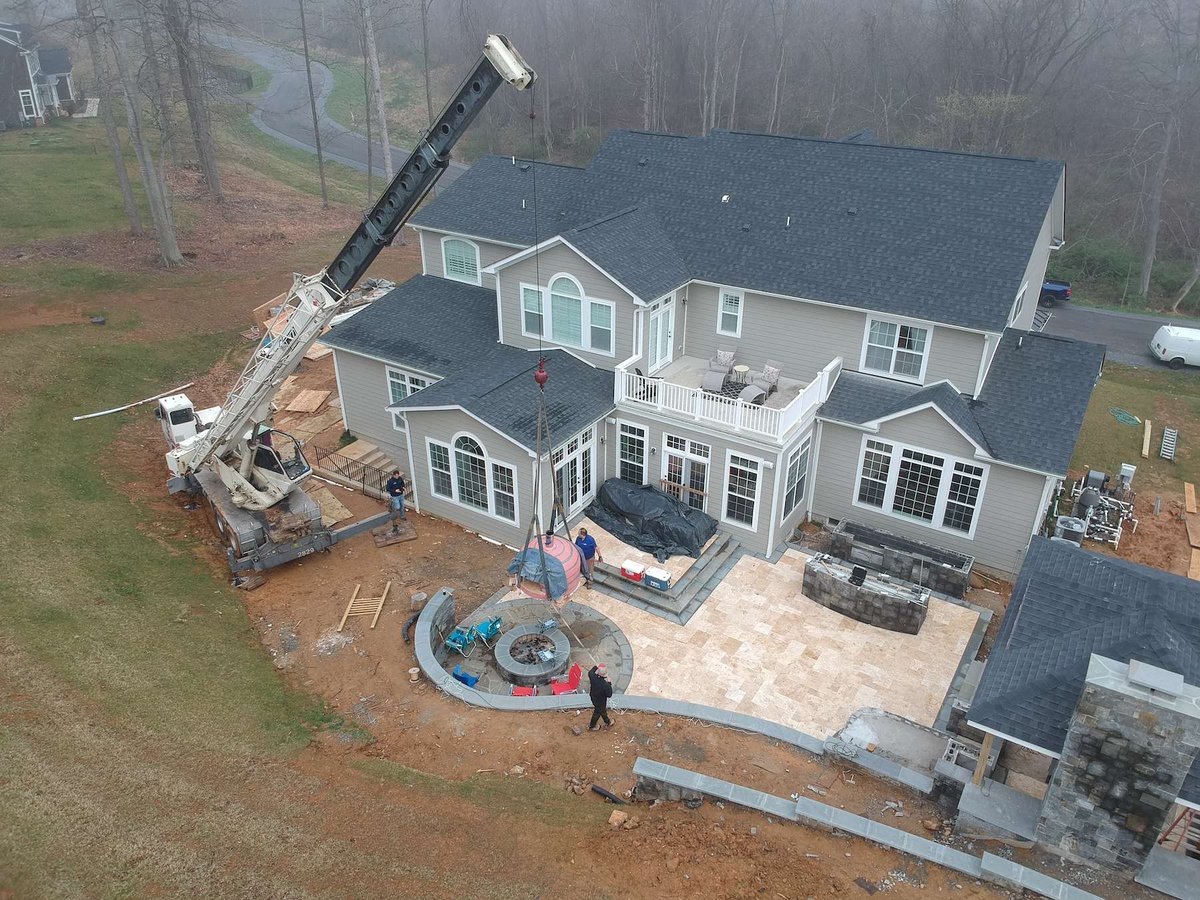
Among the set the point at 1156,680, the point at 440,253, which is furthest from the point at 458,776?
the point at 440,253

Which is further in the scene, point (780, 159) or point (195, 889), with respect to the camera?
point (780, 159)

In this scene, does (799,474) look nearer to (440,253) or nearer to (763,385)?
(763,385)

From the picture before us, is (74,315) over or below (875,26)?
below

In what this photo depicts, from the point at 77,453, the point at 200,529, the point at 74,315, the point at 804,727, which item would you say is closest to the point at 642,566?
the point at 804,727

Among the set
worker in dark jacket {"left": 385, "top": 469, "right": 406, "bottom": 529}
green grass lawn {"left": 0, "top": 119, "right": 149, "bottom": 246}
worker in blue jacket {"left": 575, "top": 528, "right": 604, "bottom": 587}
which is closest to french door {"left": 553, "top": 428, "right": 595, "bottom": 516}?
worker in blue jacket {"left": 575, "top": 528, "right": 604, "bottom": 587}

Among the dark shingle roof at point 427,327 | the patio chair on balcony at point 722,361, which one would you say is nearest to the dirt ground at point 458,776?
the dark shingle roof at point 427,327

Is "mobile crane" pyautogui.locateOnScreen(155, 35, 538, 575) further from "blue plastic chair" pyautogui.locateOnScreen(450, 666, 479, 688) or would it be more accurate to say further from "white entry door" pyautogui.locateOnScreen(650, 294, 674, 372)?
"white entry door" pyautogui.locateOnScreen(650, 294, 674, 372)

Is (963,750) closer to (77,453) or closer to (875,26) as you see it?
(77,453)
